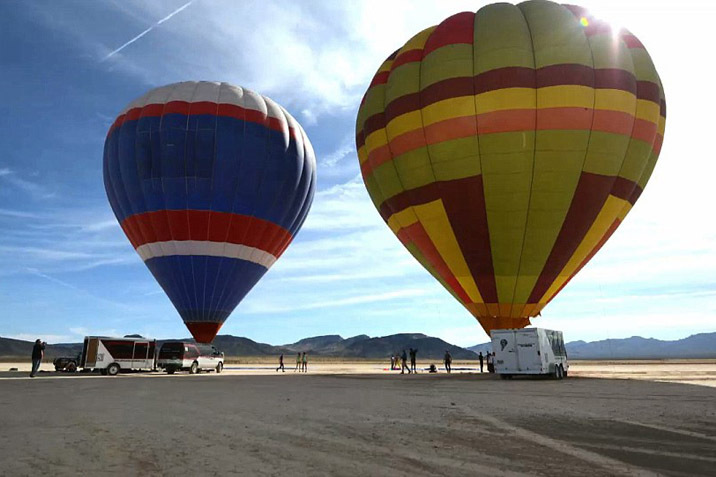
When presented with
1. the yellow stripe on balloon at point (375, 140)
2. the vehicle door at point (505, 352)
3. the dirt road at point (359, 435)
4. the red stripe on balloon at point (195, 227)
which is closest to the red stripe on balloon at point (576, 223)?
the vehicle door at point (505, 352)

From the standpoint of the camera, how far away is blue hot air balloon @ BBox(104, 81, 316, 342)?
28688 millimetres

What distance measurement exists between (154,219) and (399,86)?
15.7 meters

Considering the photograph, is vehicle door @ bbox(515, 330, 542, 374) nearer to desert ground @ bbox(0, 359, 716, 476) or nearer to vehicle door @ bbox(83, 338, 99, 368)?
desert ground @ bbox(0, 359, 716, 476)

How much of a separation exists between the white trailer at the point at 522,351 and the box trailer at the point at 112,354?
802 inches

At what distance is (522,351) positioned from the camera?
21.7 metres

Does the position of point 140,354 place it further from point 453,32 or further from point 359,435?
point 359,435

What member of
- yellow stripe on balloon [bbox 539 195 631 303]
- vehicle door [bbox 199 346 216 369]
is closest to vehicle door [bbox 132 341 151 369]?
vehicle door [bbox 199 346 216 369]

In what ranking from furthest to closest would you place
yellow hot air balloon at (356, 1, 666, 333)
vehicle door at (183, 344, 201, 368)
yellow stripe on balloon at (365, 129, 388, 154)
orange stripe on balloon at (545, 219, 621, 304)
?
vehicle door at (183, 344, 201, 368), yellow stripe on balloon at (365, 129, 388, 154), orange stripe on balloon at (545, 219, 621, 304), yellow hot air balloon at (356, 1, 666, 333)

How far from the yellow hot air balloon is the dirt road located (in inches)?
332

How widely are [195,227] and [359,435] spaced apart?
22.8m

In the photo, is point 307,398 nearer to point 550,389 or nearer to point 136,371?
point 550,389

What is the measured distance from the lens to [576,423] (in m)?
9.33

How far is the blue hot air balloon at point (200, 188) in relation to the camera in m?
28.7

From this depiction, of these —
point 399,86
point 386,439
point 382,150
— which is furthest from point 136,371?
point 386,439
